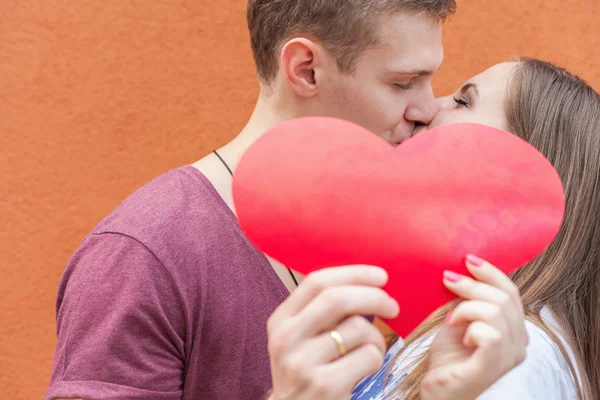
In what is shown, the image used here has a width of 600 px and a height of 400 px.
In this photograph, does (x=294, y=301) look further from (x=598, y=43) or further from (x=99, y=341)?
(x=598, y=43)

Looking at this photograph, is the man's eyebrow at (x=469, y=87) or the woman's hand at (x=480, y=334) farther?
the man's eyebrow at (x=469, y=87)

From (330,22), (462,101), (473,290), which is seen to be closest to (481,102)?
(462,101)

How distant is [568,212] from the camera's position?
937 mm

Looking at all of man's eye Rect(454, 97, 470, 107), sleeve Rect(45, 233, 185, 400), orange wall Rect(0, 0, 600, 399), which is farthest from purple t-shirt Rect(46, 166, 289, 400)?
orange wall Rect(0, 0, 600, 399)

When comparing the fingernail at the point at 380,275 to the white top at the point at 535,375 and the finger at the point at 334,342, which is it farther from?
the white top at the point at 535,375

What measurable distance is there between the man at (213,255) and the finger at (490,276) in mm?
305

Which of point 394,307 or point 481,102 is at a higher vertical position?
point 481,102

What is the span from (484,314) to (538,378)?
275 millimetres

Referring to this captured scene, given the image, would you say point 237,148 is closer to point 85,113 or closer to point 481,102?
point 481,102

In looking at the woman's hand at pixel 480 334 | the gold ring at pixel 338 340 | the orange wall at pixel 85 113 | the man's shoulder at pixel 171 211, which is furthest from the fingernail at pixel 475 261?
the orange wall at pixel 85 113

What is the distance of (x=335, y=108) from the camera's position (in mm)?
824

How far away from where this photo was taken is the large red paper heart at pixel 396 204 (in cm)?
53

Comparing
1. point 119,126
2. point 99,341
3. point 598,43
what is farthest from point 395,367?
point 598,43

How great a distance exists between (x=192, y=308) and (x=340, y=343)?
30 centimetres
